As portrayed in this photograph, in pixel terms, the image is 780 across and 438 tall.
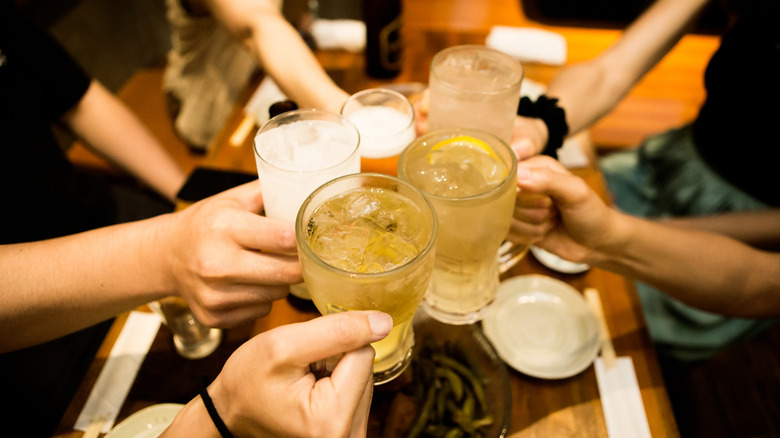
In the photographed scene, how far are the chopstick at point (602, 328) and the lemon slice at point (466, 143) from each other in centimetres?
74

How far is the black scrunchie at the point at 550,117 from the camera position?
1557 mm

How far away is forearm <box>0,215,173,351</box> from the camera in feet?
3.57

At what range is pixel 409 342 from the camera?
1.14 m

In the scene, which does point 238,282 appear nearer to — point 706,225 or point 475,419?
point 475,419

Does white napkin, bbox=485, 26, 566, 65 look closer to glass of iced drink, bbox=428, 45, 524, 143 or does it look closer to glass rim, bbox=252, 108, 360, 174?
glass of iced drink, bbox=428, 45, 524, 143

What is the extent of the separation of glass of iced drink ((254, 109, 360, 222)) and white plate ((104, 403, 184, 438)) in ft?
1.79

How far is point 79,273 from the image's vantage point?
1110 millimetres

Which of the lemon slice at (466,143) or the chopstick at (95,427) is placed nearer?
the lemon slice at (466,143)

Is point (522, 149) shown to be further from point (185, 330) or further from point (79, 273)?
point (79, 273)

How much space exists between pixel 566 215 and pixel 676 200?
131 centimetres

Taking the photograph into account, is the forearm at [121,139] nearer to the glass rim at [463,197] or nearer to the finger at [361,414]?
the glass rim at [463,197]

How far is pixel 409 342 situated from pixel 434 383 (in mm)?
131

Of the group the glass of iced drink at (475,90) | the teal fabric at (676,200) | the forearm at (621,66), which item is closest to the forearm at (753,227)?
the teal fabric at (676,200)

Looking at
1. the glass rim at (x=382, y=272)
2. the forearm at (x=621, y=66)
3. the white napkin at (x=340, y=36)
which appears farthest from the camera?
the white napkin at (x=340, y=36)
